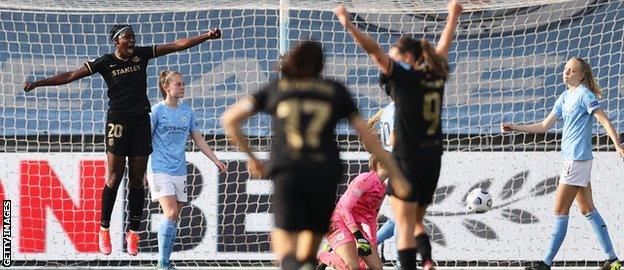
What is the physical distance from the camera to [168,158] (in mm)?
10453

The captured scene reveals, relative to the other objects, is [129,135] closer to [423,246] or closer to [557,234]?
[423,246]

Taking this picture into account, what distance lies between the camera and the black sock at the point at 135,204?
10445 millimetres

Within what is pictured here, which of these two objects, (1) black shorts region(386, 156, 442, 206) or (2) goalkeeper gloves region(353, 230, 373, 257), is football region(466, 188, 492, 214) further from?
(1) black shorts region(386, 156, 442, 206)

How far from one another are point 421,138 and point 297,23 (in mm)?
5604

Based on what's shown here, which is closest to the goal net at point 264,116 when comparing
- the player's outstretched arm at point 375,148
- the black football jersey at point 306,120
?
the player's outstretched arm at point 375,148

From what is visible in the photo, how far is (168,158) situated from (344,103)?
14.1 feet

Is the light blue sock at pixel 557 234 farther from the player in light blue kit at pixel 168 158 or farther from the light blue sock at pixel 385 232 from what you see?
the player in light blue kit at pixel 168 158

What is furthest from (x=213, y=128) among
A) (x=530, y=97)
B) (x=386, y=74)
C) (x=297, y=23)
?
(x=386, y=74)

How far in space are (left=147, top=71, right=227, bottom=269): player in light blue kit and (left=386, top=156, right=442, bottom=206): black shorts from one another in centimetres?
319

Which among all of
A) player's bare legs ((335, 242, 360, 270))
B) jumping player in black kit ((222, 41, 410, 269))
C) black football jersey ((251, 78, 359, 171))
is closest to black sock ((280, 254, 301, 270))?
jumping player in black kit ((222, 41, 410, 269))

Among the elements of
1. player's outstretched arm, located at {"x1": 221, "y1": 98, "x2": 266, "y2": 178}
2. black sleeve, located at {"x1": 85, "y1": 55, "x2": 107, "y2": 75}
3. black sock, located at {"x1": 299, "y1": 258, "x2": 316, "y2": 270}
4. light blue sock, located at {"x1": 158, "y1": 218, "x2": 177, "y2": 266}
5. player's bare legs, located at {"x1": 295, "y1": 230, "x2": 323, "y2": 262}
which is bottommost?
light blue sock, located at {"x1": 158, "y1": 218, "x2": 177, "y2": 266}

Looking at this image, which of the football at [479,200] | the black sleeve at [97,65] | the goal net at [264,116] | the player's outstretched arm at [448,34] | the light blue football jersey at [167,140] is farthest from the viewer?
the goal net at [264,116]

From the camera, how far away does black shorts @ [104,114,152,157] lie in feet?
33.6

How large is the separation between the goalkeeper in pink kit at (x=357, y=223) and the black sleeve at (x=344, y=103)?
328cm
